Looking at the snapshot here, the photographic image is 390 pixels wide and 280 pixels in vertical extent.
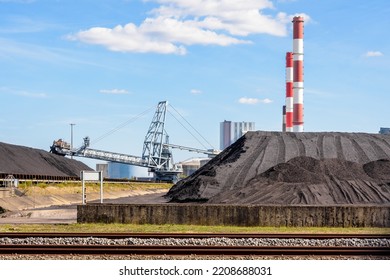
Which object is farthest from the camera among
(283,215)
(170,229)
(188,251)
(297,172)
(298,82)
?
(298,82)

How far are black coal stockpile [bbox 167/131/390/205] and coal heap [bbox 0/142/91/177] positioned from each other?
22.2 metres

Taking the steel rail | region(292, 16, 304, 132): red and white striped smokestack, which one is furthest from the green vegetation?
region(292, 16, 304, 132): red and white striped smokestack

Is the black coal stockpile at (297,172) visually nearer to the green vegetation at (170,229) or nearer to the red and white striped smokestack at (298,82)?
the green vegetation at (170,229)

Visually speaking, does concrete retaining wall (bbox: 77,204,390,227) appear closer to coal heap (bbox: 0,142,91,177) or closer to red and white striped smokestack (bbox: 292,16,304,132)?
coal heap (bbox: 0,142,91,177)

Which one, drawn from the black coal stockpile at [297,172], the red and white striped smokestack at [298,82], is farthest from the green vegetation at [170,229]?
the red and white striped smokestack at [298,82]

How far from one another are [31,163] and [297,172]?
40.3 metres

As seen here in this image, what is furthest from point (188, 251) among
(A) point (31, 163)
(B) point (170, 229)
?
(A) point (31, 163)

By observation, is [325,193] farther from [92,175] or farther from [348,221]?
[92,175]

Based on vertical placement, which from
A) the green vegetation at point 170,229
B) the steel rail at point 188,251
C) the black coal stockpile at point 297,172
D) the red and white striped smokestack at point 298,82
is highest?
the red and white striped smokestack at point 298,82

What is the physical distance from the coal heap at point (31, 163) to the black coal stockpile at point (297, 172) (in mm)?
22187

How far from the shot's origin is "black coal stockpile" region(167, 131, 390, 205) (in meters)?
36.7

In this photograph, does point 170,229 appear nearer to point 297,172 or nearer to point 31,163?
point 297,172

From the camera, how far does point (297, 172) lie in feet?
133

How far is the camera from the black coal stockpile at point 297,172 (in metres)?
36.7
